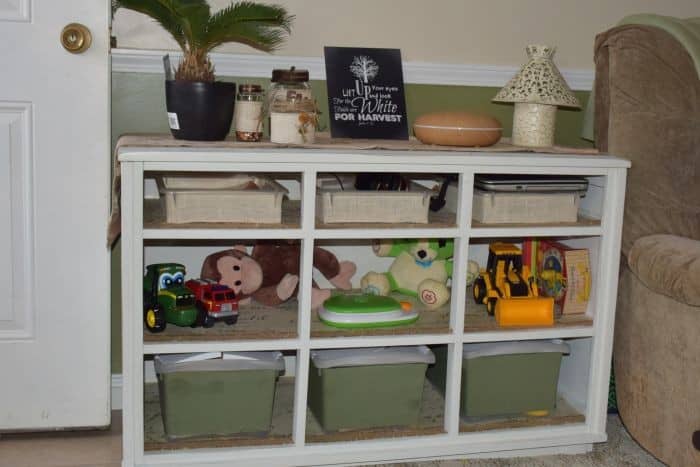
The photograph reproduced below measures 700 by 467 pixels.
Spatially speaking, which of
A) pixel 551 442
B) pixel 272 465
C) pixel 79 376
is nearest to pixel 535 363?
pixel 551 442

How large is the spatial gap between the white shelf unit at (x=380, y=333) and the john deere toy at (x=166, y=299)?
59 millimetres

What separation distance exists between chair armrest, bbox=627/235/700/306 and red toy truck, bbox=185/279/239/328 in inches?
34.0

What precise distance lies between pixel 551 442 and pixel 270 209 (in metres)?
0.85

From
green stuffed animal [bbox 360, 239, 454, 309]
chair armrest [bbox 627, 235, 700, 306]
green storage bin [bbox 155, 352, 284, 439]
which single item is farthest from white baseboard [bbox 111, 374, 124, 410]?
chair armrest [bbox 627, 235, 700, 306]

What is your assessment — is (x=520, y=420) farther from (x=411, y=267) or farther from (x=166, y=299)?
(x=166, y=299)

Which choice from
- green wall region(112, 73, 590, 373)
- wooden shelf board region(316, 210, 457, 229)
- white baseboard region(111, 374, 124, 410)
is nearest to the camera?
wooden shelf board region(316, 210, 457, 229)

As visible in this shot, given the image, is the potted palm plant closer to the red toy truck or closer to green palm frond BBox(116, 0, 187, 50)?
green palm frond BBox(116, 0, 187, 50)

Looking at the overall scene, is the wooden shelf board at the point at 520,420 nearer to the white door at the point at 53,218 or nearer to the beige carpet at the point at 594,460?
the beige carpet at the point at 594,460

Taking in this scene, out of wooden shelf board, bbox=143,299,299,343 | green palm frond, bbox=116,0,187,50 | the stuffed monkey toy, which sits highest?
green palm frond, bbox=116,0,187,50

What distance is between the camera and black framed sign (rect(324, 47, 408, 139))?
6.43 feet

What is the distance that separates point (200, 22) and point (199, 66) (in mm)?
87

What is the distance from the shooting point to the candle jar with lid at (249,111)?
1.74m

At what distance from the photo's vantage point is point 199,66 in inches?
66.7

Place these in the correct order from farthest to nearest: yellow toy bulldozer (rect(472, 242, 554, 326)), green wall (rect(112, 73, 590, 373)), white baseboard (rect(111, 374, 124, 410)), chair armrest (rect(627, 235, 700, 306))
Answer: white baseboard (rect(111, 374, 124, 410))
green wall (rect(112, 73, 590, 373))
yellow toy bulldozer (rect(472, 242, 554, 326))
chair armrest (rect(627, 235, 700, 306))
